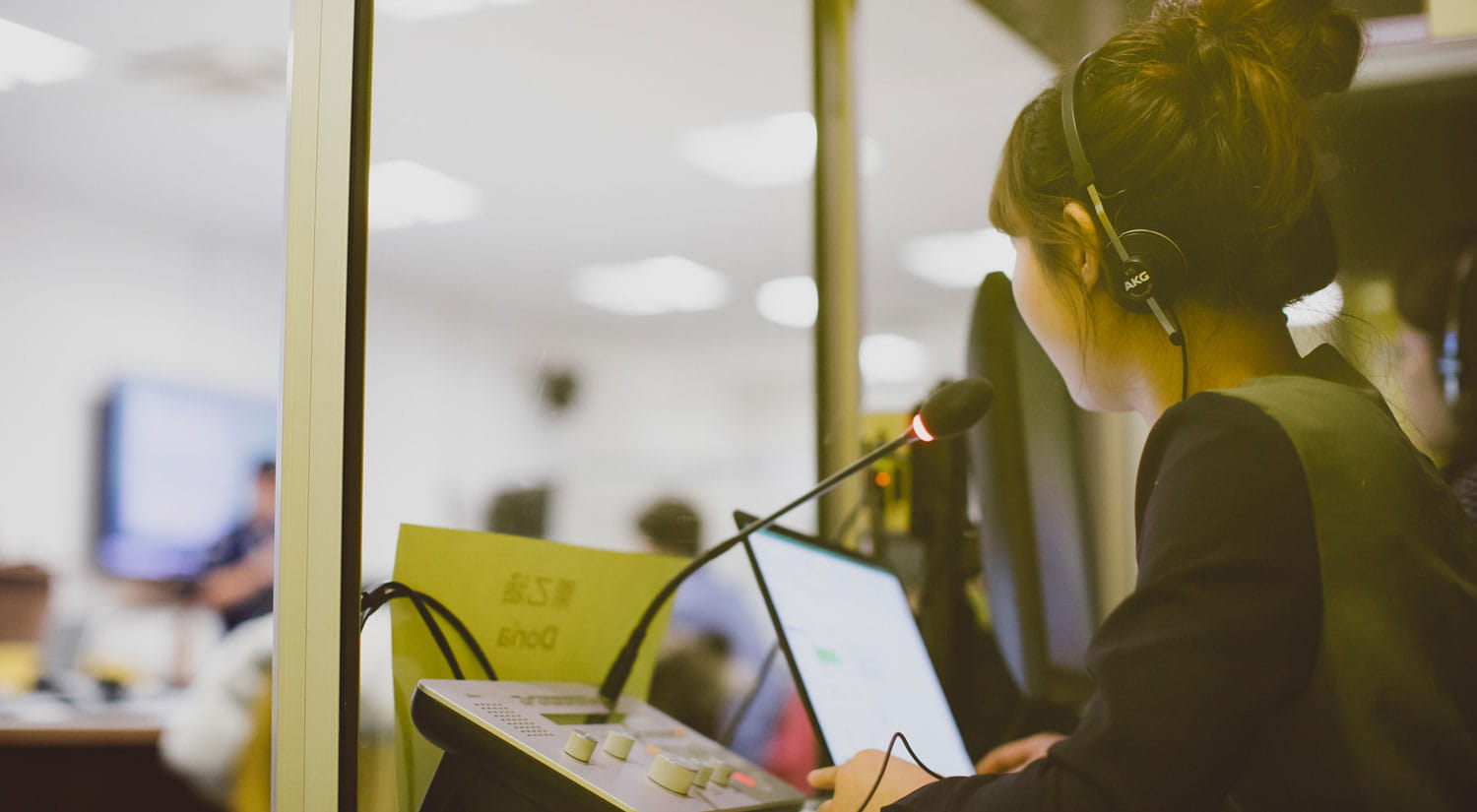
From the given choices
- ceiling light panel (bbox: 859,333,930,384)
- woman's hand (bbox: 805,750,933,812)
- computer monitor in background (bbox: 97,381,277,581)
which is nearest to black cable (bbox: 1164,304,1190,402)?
woman's hand (bbox: 805,750,933,812)

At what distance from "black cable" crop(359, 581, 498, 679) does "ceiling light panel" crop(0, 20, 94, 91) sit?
747mm

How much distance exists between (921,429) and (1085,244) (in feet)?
0.93

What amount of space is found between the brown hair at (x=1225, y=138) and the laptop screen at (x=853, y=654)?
409mm

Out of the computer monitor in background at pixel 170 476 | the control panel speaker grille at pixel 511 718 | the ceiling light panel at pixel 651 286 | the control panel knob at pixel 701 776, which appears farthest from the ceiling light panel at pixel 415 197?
the computer monitor in background at pixel 170 476

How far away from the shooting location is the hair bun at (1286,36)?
70 centimetres

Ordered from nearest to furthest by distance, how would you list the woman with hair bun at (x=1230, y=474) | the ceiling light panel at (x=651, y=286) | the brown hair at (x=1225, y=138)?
the woman with hair bun at (x=1230, y=474) → the brown hair at (x=1225, y=138) → the ceiling light panel at (x=651, y=286)

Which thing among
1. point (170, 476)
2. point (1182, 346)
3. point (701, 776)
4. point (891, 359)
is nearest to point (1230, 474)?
point (1182, 346)

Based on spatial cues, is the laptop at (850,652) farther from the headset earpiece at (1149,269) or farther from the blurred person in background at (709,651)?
the headset earpiece at (1149,269)

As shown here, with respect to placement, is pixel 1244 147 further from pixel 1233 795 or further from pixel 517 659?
pixel 517 659

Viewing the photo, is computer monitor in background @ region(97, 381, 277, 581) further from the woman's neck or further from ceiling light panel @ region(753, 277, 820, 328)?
the woman's neck

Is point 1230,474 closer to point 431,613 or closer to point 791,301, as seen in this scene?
point 431,613

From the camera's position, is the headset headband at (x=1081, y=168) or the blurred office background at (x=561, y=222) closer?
the headset headband at (x=1081, y=168)

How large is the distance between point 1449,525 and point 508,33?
118 centimetres

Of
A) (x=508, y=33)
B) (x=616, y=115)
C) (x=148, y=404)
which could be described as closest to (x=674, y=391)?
(x=616, y=115)
